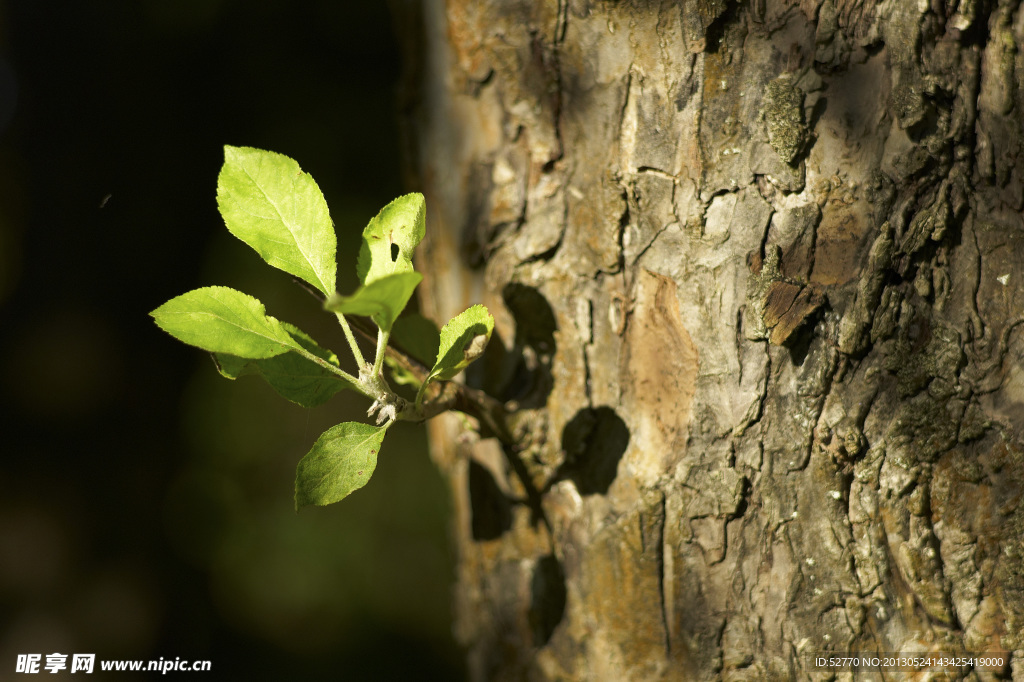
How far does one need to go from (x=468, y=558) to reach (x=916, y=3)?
0.94m

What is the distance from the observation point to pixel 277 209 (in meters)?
0.58

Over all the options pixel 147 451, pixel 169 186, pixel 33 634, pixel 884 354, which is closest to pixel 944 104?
pixel 884 354

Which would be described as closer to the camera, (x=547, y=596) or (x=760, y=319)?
(x=760, y=319)

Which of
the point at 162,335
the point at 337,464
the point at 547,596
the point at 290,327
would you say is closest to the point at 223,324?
the point at 290,327

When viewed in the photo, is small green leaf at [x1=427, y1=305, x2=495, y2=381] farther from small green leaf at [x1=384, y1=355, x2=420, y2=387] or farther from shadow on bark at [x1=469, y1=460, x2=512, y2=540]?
shadow on bark at [x1=469, y1=460, x2=512, y2=540]

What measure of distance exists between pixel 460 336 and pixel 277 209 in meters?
0.23

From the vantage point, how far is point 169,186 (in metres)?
1.52

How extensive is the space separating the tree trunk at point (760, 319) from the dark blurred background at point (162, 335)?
1104 millimetres

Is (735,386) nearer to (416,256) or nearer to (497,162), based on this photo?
→ (497,162)

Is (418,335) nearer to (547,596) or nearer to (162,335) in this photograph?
(547,596)

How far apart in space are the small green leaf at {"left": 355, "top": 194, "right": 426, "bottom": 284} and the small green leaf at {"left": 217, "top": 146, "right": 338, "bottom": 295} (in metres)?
0.04

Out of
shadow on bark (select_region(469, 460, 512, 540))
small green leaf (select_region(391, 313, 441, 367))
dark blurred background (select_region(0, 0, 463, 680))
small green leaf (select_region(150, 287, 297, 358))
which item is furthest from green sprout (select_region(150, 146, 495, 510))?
dark blurred background (select_region(0, 0, 463, 680))

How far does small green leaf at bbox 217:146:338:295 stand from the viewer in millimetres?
574

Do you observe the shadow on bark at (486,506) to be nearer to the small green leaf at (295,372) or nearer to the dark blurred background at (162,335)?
the small green leaf at (295,372)
